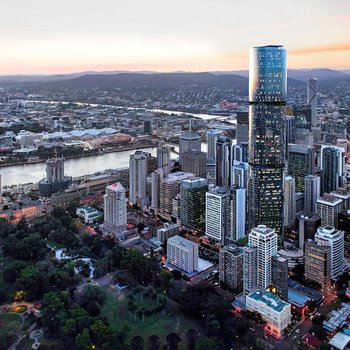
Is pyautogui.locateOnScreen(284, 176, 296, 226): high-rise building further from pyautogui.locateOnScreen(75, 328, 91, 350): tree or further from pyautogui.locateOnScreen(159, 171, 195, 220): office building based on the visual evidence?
pyautogui.locateOnScreen(75, 328, 91, 350): tree

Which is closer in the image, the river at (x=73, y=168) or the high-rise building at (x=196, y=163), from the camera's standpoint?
the high-rise building at (x=196, y=163)

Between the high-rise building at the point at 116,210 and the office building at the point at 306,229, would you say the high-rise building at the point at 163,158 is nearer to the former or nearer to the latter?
the high-rise building at the point at 116,210

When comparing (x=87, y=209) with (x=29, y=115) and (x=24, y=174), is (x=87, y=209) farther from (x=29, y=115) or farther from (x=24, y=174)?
(x=29, y=115)

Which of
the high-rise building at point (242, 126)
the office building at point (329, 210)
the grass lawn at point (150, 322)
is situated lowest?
the grass lawn at point (150, 322)

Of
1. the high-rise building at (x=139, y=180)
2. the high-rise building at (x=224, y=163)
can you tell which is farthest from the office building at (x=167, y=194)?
the high-rise building at (x=224, y=163)

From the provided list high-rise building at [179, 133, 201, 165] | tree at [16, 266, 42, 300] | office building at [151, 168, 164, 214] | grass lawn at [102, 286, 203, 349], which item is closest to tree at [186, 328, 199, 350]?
grass lawn at [102, 286, 203, 349]

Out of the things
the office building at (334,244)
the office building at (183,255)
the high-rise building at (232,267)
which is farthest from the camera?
the office building at (183,255)

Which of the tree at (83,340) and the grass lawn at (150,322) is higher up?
the tree at (83,340)
